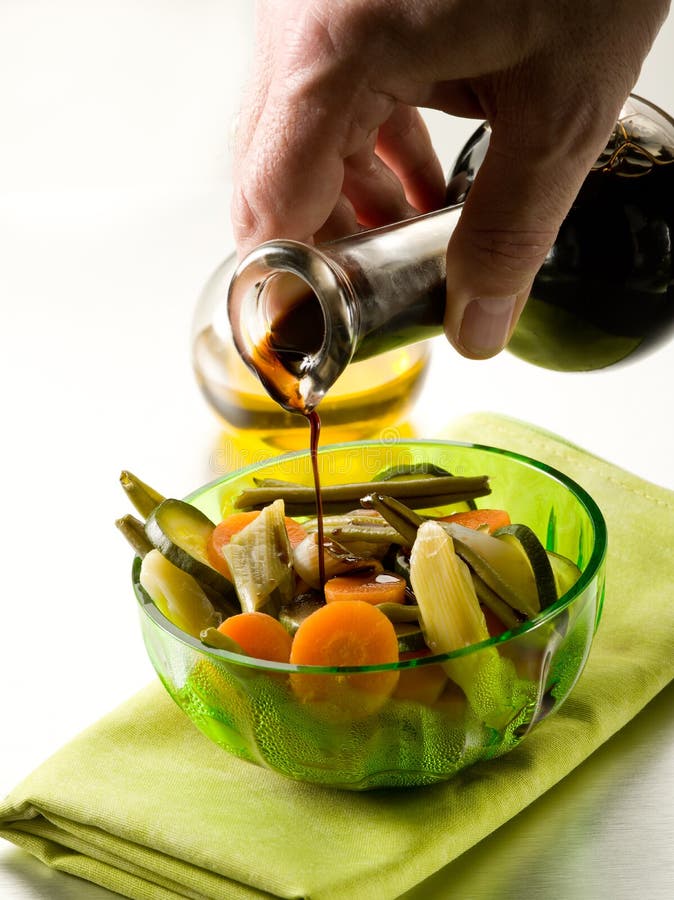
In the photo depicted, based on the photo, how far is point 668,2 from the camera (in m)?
0.84

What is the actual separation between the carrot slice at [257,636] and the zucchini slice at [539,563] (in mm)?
169

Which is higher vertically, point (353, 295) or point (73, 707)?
point (353, 295)

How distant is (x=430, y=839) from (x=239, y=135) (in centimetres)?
62

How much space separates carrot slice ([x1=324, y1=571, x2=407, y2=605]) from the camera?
798 millimetres

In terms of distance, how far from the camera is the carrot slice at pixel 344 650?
0.71m

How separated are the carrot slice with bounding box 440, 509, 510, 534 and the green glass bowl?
0.27 ft

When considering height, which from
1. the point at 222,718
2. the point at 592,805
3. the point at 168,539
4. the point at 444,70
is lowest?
the point at 592,805

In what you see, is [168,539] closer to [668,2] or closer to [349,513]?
[349,513]

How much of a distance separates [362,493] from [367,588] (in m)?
0.14

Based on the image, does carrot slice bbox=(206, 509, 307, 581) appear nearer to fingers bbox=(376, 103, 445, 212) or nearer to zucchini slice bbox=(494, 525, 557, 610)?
zucchini slice bbox=(494, 525, 557, 610)

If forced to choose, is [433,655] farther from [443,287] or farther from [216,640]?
[443,287]

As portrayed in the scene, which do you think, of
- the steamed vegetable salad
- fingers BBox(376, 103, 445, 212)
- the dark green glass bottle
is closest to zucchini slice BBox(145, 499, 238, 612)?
the steamed vegetable salad

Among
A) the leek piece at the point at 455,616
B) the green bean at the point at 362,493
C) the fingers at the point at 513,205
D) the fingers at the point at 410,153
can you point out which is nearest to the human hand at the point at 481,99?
the fingers at the point at 513,205

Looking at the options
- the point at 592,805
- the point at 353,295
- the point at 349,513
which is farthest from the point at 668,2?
the point at 592,805
